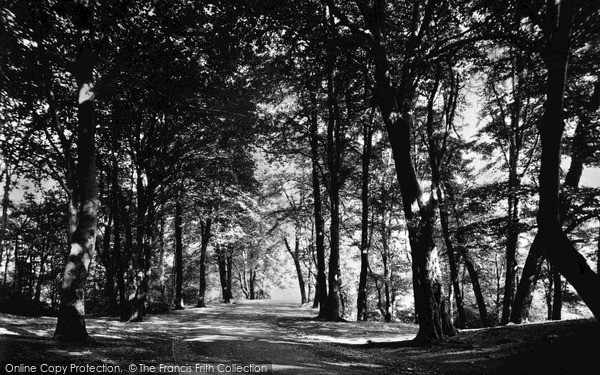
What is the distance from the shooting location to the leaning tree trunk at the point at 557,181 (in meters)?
6.30

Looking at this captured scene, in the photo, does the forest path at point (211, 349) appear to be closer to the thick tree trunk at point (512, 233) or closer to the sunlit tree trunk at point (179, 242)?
the thick tree trunk at point (512, 233)

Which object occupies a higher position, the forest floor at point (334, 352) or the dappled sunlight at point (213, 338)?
the forest floor at point (334, 352)

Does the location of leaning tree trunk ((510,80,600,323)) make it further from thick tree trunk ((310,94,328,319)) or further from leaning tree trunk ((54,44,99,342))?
leaning tree trunk ((54,44,99,342))

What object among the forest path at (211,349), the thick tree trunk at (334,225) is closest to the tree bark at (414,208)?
the forest path at (211,349)

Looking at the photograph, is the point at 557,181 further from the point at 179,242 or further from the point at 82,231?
the point at 179,242

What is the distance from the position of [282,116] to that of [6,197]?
50.8 ft

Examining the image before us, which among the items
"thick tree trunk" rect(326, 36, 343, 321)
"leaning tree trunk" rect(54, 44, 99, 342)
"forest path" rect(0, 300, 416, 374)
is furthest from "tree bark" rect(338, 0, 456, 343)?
"leaning tree trunk" rect(54, 44, 99, 342)

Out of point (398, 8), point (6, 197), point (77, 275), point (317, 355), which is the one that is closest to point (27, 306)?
point (6, 197)

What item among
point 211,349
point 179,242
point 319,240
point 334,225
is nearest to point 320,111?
point 334,225

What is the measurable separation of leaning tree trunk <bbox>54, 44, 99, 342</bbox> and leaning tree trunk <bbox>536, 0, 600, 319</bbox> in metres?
10.9

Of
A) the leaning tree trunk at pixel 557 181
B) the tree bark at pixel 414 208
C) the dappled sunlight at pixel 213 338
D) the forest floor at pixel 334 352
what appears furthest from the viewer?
the dappled sunlight at pixel 213 338

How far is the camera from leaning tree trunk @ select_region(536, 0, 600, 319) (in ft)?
20.7

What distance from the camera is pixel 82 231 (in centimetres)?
933

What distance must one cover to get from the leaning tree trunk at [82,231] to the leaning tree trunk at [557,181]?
35.8ft
